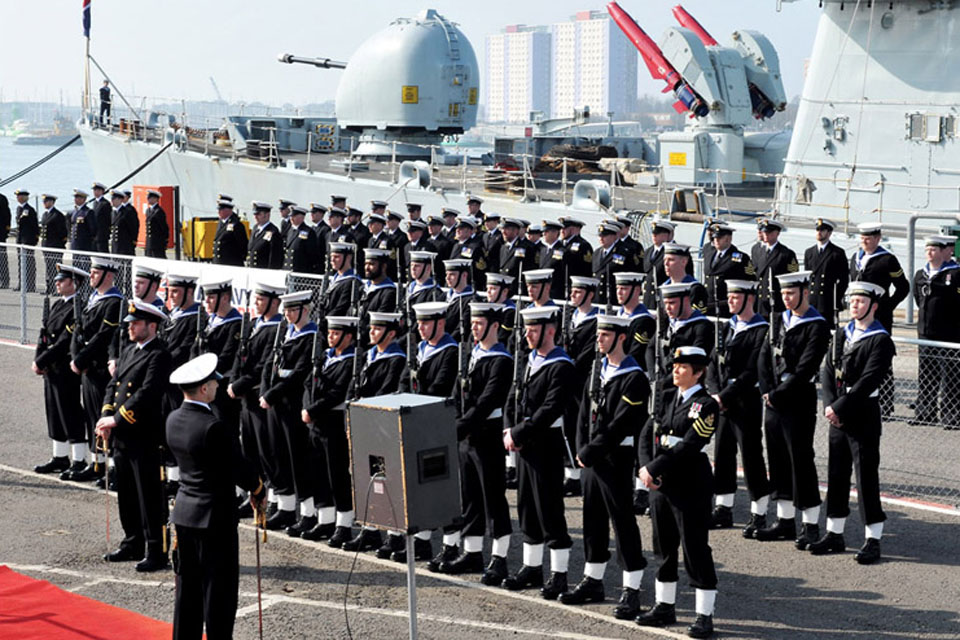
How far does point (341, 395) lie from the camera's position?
31.2 ft

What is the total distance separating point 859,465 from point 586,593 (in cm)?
221

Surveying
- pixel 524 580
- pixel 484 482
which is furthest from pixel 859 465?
pixel 484 482

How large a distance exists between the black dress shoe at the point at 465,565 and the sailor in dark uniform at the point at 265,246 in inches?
396

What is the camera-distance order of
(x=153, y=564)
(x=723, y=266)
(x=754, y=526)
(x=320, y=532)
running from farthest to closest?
(x=723, y=266)
(x=320, y=532)
(x=754, y=526)
(x=153, y=564)

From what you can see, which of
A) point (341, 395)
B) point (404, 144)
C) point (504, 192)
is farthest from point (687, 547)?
point (404, 144)

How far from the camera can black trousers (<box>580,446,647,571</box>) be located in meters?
8.09

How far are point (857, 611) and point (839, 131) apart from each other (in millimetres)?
12060

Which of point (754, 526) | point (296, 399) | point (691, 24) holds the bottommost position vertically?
point (754, 526)

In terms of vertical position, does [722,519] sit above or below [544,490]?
below

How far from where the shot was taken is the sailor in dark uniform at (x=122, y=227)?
73.4 ft

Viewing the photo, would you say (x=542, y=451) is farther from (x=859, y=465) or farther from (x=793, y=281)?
(x=793, y=281)

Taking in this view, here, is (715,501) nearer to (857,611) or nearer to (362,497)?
(857,611)

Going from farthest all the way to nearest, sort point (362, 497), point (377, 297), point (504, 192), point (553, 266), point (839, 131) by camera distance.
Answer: point (504, 192) < point (839, 131) < point (553, 266) < point (377, 297) < point (362, 497)

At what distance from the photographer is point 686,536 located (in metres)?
7.75
